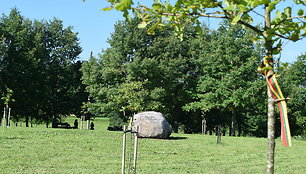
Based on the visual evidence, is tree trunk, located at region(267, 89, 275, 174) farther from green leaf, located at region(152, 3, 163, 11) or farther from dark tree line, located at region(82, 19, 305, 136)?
dark tree line, located at region(82, 19, 305, 136)

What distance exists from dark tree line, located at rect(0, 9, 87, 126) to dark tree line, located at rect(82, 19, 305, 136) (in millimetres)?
5308

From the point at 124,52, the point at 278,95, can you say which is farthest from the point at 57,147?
the point at 124,52

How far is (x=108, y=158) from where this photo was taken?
16172mm

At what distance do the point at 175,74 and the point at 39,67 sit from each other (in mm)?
15730

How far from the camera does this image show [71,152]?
1747cm

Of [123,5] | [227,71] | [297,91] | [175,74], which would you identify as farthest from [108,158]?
[297,91]

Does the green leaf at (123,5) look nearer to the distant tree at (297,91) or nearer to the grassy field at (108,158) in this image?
the grassy field at (108,158)

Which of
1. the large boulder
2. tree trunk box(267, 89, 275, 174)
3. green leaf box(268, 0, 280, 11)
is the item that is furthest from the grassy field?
green leaf box(268, 0, 280, 11)

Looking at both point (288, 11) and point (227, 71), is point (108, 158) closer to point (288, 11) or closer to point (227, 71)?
point (288, 11)

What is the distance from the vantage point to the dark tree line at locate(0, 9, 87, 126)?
137 ft

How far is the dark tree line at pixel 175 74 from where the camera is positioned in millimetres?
37719

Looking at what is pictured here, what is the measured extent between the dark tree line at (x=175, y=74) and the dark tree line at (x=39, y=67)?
5.31 meters

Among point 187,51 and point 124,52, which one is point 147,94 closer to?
point 124,52

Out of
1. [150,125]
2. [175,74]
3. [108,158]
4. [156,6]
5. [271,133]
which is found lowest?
[108,158]
